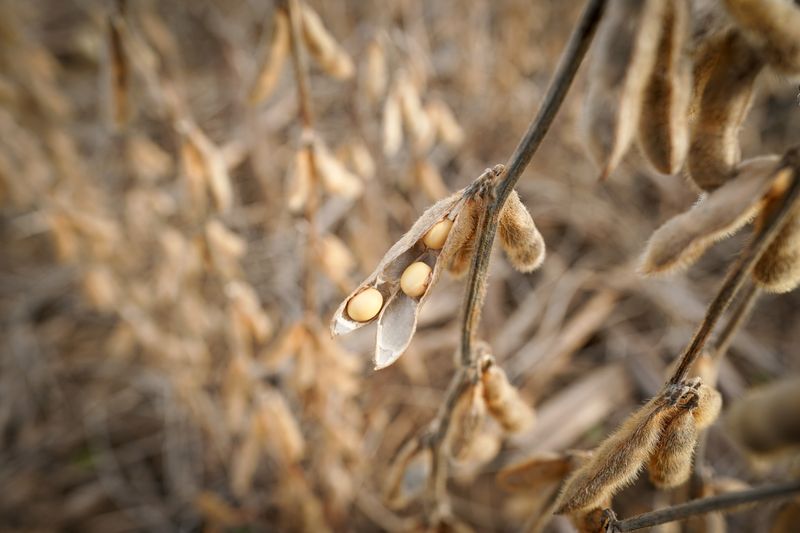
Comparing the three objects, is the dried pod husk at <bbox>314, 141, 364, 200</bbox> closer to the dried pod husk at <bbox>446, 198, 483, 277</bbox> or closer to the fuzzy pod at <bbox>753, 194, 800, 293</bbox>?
the dried pod husk at <bbox>446, 198, 483, 277</bbox>

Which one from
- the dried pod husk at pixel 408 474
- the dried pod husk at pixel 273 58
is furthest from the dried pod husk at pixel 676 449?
the dried pod husk at pixel 273 58

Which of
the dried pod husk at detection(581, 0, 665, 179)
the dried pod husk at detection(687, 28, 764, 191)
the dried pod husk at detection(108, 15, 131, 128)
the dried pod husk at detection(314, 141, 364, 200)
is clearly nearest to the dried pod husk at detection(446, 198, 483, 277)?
the dried pod husk at detection(581, 0, 665, 179)

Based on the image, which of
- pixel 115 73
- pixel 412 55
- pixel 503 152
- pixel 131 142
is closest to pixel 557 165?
pixel 503 152

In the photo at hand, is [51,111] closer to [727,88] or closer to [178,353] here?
[178,353]

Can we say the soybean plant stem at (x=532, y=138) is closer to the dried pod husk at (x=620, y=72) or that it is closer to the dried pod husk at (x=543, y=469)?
the dried pod husk at (x=620, y=72)

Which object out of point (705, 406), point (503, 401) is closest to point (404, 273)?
point (503, 401)
